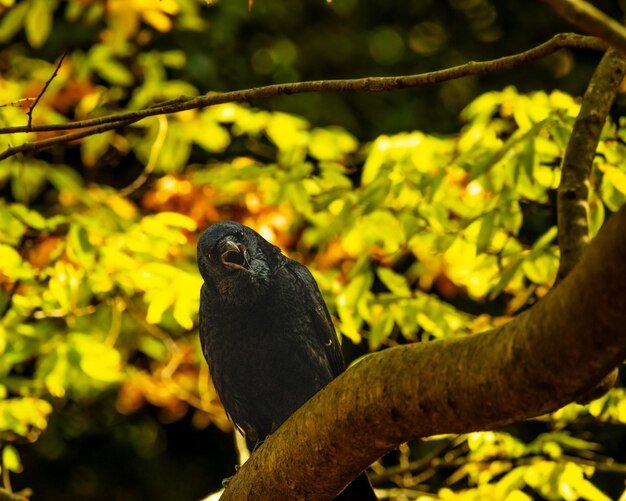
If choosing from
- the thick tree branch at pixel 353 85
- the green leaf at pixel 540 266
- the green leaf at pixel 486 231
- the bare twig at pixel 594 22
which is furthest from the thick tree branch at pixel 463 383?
the green leaf at pixel 540 266

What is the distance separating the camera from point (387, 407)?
188 centimetres

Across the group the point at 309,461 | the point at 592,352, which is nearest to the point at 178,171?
the point at 309,461

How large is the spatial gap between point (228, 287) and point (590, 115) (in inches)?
60.5

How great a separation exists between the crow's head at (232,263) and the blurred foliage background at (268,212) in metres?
0.30

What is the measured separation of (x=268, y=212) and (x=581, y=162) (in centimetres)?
277

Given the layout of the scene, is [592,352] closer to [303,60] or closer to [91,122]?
[91,122]

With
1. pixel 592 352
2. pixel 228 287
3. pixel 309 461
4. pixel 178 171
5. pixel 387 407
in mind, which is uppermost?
pixel 592 352

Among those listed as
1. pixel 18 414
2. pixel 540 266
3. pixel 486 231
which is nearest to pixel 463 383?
pixel 486 231

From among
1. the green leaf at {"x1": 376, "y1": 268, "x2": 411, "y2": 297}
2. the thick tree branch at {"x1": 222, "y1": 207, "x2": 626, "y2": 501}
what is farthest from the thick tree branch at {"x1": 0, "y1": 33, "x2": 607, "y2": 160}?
the green leaf at {"x1": 376, "y1": 268, "x2": 411, "y2": 297}

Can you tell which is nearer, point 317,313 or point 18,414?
point 317,313

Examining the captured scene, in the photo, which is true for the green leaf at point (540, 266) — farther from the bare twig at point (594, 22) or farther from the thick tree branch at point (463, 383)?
the bare twig at point (594, 22)

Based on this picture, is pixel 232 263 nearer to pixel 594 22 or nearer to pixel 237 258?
pixel 237 258

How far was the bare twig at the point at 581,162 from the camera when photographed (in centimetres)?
190

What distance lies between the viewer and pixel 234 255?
132 inches
